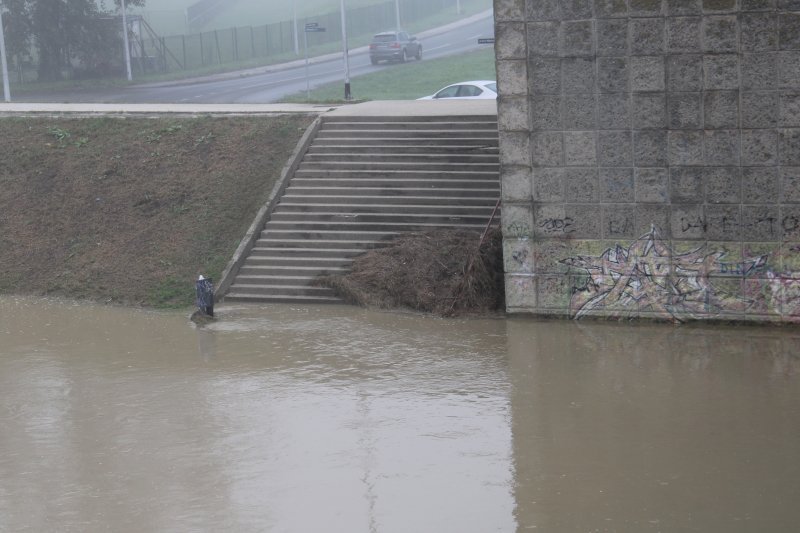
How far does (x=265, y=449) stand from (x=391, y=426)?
1458mm

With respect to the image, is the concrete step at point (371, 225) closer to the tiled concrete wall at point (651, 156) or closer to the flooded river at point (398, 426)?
the tiled concrete wall at point (651, 156)

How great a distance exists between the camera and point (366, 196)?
64.1 feet

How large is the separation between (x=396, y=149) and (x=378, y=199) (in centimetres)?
158

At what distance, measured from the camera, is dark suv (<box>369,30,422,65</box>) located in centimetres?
4591

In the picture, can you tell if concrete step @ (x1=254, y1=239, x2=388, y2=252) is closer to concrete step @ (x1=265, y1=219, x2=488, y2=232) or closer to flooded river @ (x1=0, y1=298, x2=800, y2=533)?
concrete step @ (x1=265, y1=219, x2=488, y2=232)

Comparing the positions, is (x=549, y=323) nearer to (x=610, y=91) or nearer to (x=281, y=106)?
(x=610, y=91)

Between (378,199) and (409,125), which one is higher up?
(409,125)

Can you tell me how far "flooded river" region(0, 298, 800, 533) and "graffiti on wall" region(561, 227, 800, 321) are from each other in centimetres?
32

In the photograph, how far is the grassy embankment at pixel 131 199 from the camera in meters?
19.2

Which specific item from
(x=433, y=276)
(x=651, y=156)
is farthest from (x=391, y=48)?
(x=651, y=156)

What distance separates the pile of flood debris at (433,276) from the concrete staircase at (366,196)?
1.42 feet

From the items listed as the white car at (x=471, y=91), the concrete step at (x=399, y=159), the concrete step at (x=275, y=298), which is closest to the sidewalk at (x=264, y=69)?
the white car at (x=471, y=91)

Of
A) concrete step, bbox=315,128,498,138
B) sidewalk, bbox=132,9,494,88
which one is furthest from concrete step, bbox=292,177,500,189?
sidewalk, bbox=132,9,494,88

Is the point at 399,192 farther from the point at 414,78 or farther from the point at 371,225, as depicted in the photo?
the point at 414,78
